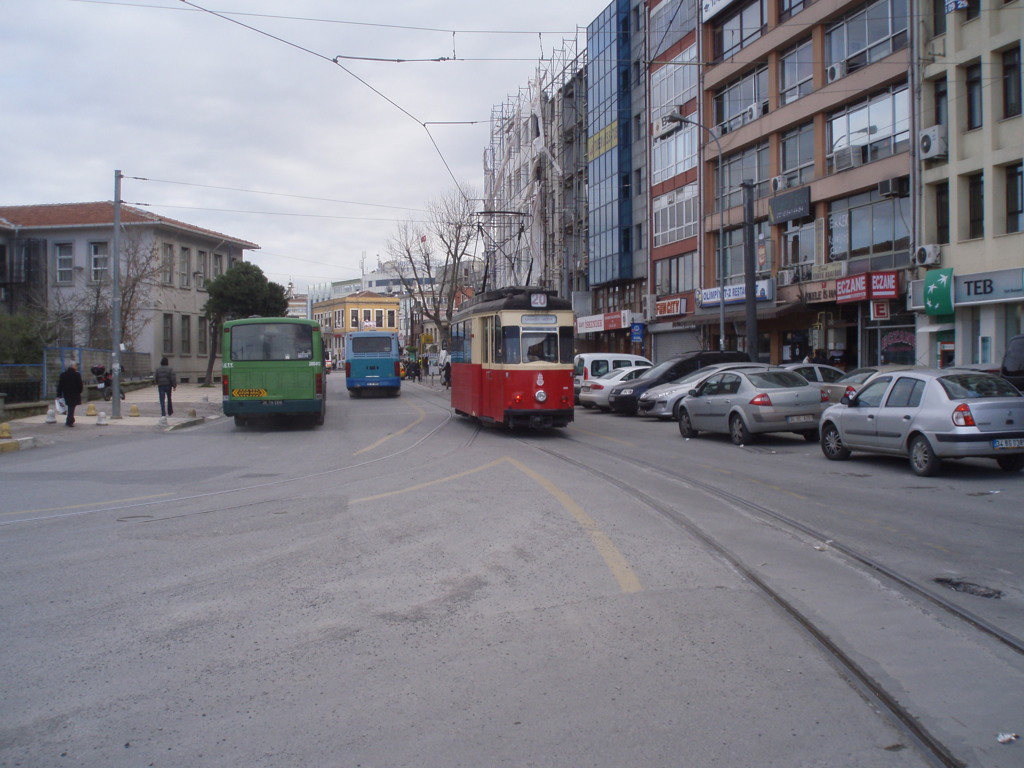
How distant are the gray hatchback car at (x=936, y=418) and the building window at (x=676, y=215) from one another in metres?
28.1

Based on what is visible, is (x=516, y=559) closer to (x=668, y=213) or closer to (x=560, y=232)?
(x=668, y=213)

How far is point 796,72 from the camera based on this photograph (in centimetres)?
3259

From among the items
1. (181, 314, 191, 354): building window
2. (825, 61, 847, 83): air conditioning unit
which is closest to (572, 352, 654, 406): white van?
(825, 61, 847, 83): air conditioning unit

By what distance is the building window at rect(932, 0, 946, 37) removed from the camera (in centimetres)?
2519

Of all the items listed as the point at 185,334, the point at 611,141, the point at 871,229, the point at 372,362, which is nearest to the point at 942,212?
the point at 871,229

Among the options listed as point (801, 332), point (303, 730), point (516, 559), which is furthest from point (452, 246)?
point (303, 730)

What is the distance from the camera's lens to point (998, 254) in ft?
77.3

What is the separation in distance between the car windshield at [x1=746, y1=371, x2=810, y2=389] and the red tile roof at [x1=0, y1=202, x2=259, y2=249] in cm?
3772

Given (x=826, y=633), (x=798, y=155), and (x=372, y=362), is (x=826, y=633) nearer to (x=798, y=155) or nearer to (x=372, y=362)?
(x=798, y=155)

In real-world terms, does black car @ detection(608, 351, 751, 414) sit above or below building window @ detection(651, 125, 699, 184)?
below

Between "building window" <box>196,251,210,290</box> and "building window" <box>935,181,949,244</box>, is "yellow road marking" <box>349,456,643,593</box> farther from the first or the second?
"building window" <box>196,251,210,290</box>

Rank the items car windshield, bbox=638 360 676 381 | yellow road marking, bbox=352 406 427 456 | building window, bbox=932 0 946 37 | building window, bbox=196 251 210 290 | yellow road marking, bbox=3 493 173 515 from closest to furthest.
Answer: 1. yellow road marking, bbox=3 493 173 515
2. yellow road marking, bbox=352 406 427 456
3. building window, bbox=932 0 946 37
4. car windshield, bbox=638 360 676 381
5. building window, bbox=196 251 210 290

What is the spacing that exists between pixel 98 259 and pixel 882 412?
44.6 meters

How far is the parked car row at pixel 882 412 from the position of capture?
11562 mm
